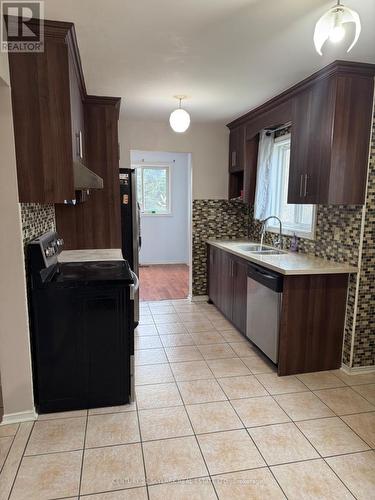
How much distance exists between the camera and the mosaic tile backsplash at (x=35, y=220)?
2184 mm

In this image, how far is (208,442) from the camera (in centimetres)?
200

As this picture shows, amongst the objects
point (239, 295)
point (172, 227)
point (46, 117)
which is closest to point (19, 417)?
point (46, 117)

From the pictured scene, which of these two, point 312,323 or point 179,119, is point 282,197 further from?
point 312,323

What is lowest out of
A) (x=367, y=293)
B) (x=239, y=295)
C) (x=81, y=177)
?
(x=239, y=295)

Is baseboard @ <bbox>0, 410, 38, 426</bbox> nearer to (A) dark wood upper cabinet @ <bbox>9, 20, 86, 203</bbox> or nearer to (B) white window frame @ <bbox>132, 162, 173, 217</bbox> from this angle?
(A) dark wood upper cabinet @ <bbox>9, 20, 86, 203</bbox>

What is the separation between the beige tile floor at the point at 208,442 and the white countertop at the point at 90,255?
3.27 ft

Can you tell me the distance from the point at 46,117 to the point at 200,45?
1.06 metres

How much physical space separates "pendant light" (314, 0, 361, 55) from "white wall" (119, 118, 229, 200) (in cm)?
299

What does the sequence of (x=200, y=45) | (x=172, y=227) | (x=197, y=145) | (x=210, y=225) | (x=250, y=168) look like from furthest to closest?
(x=172, y=227)
(x=210, y=225)
(x=197, y=145)
(x=250, y=168)
(x=200, y=45)

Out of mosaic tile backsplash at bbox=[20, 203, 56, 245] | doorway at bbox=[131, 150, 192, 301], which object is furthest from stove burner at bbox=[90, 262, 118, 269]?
doorway at bbox=[131, 150, 192, 301]

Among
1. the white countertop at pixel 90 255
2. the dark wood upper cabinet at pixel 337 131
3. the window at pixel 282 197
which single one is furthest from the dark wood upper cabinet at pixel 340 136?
the white countertop at pixel 90 255

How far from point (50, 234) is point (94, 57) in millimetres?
1285

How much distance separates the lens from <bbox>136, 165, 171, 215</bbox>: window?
7.23m

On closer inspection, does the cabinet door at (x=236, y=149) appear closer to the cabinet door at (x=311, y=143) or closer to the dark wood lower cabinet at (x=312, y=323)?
the cabinet door at (x=311, y=143)
